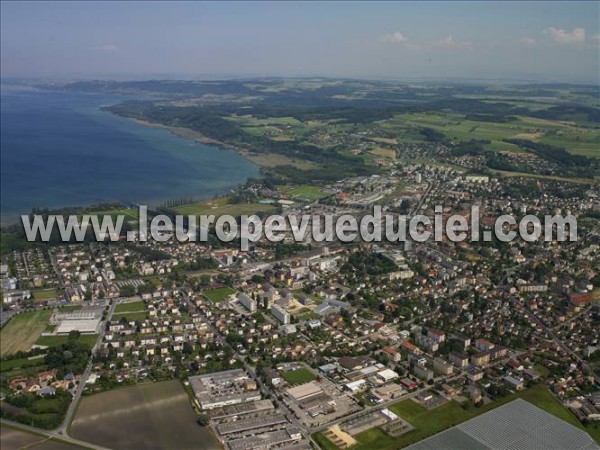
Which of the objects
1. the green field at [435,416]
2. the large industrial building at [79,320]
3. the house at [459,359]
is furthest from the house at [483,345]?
the large industrial building at [79,320]

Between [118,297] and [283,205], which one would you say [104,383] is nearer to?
[118,297]

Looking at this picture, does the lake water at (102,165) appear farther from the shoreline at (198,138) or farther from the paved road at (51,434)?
the paved road at (51,434)

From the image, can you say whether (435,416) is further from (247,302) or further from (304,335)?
(247,302)

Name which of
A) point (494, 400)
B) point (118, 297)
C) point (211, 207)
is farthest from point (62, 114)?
point (494, 400)

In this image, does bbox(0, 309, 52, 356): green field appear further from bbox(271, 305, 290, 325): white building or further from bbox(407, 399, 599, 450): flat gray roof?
bbox(407, 399, 599, 450): flat gray roof

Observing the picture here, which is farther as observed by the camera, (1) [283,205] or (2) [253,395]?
(1) [283,205]

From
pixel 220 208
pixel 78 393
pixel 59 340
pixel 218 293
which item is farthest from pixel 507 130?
pixel 78 393
